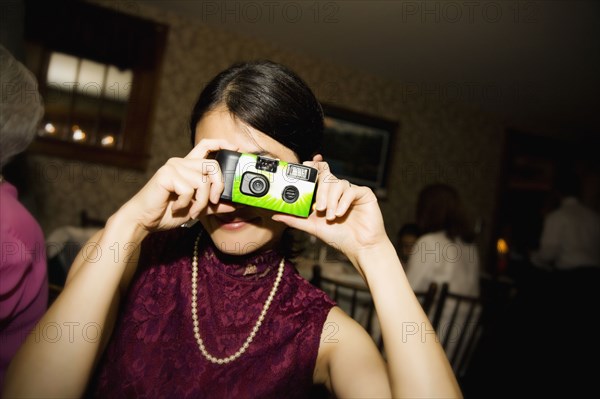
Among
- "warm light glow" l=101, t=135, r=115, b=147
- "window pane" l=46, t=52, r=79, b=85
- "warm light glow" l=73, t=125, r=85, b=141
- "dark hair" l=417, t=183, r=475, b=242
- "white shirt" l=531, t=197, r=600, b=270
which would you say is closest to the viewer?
"dark hair" l=417, t=183, r=475, b=242

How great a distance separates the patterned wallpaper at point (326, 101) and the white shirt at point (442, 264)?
228 centimetres

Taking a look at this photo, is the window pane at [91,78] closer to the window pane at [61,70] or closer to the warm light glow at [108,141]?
the window pane at [61,70]

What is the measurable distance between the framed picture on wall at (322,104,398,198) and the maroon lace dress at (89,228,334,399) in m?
3.38

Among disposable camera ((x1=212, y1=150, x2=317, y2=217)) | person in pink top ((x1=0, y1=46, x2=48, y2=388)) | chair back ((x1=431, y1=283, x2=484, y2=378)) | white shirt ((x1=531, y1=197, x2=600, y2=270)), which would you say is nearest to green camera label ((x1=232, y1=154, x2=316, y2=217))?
disposable camera ((x1=212, y1=150, x2=317, y2=217))

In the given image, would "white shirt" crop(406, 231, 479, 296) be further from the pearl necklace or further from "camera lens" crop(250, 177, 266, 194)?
"camera lens" crop(250, 177, 266, 194)

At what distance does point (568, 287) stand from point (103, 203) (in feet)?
12.8

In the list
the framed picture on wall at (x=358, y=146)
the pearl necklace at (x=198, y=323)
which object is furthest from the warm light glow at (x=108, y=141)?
the pearl necklace at (x=198, y=323)

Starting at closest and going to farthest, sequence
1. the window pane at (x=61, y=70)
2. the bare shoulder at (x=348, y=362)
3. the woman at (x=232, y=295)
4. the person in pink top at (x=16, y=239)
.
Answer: the woman at (x=232, y=295) < the bare shoulder at (x=348, y=362) < the person in pink top at (x=16, y=239) < the window pane at (x=61, y=70)

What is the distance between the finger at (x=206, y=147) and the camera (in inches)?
35.3

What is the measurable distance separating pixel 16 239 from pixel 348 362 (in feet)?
3.18

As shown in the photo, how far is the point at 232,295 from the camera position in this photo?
1.10m

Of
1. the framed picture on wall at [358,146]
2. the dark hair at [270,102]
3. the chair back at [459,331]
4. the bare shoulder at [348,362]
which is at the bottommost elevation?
the chair back at [459,331]

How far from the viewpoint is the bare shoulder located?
37.4 inches

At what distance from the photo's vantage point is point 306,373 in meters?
1.07
